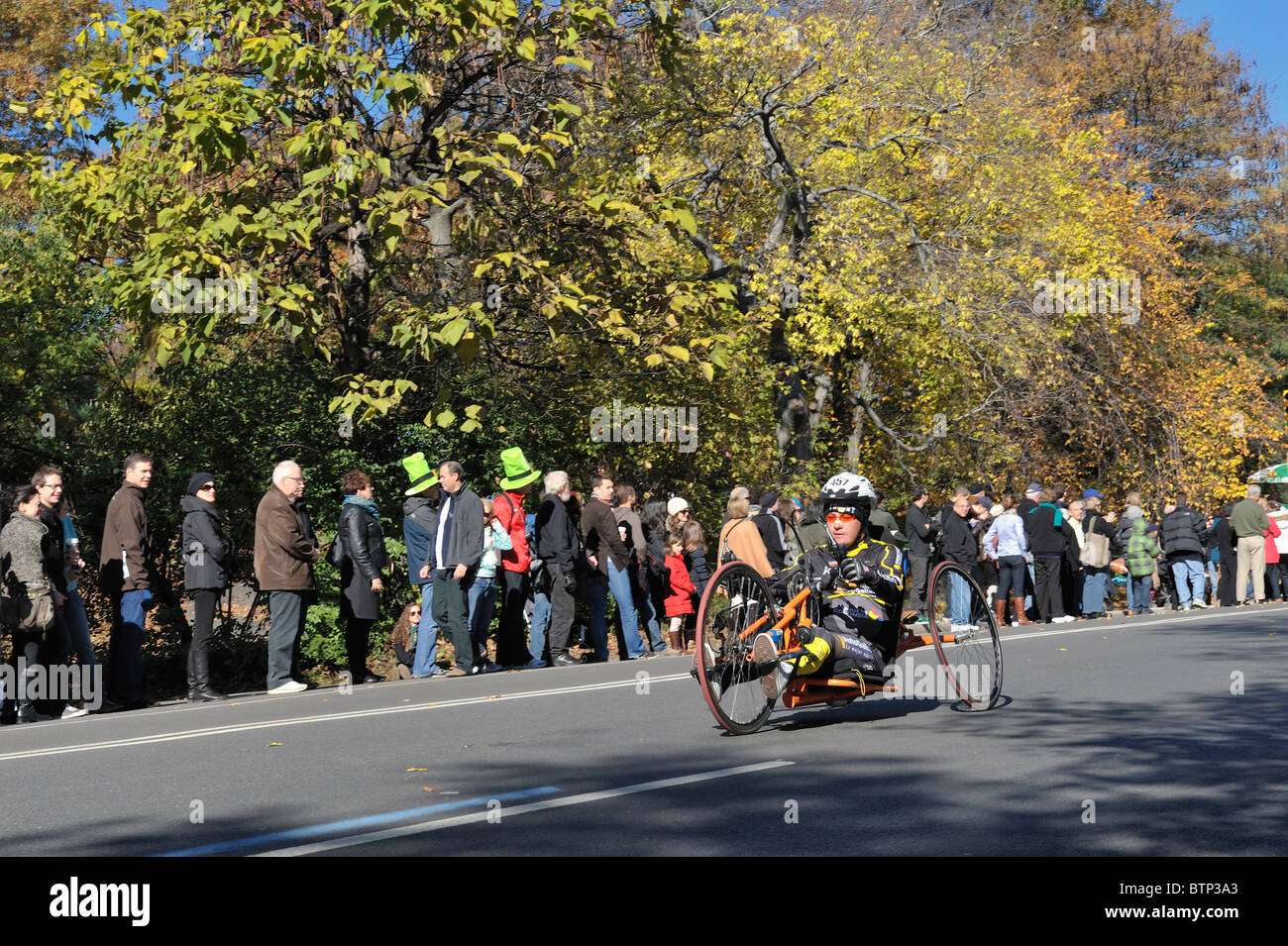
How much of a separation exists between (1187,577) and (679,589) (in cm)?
1106

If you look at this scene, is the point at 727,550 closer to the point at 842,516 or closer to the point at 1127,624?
the point at 842,516

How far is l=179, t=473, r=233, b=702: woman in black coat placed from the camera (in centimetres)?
1387

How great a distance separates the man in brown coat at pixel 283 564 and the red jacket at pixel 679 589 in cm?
529

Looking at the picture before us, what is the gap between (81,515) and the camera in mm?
16844

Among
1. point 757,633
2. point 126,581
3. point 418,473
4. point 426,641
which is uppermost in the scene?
point 418,473

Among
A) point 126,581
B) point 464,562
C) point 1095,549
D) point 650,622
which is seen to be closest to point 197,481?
point 126,581

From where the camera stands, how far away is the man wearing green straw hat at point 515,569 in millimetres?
16531

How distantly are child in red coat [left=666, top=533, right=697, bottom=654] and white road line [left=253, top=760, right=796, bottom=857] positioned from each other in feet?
33.9

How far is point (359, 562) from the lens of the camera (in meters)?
15.0

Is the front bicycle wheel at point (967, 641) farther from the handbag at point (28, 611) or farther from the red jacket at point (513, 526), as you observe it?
the handbag at point (28, 611)

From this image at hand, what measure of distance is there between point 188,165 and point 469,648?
5.57 meters

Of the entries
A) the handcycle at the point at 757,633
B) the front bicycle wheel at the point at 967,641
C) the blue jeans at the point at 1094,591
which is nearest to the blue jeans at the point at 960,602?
the front bicycle wheel at the point at 967,641

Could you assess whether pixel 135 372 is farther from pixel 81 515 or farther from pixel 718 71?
pixel 718 71

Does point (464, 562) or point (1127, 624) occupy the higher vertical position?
point (464, 562)
